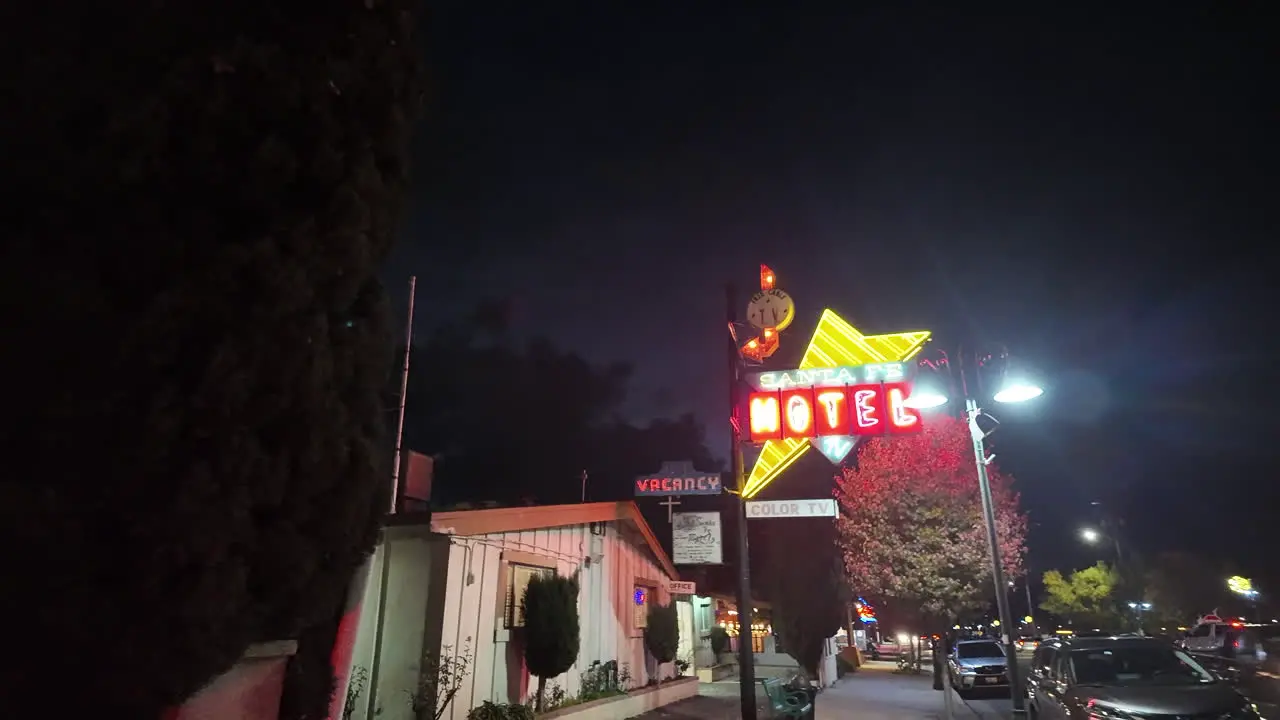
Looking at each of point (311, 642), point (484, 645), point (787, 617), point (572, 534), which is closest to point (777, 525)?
point (787, 617)

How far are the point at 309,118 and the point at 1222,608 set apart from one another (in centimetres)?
5540

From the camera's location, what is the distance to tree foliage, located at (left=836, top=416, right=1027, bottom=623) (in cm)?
2327

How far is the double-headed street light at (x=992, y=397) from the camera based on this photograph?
33.7 feet

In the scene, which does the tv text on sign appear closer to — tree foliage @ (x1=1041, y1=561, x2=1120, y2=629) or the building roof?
the building roof

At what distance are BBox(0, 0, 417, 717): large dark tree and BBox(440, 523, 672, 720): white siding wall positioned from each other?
6.36 m

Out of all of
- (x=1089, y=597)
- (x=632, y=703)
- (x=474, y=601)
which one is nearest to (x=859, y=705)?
(x=632, y=703)

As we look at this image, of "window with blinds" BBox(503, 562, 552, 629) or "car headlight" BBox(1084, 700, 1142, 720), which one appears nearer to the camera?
"car headlight" BBox(1084, 700, 1142, 720)

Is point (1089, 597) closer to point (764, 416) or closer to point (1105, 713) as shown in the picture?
point (1105, 713)

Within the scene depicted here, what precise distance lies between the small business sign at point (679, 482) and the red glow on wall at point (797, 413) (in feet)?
8.93

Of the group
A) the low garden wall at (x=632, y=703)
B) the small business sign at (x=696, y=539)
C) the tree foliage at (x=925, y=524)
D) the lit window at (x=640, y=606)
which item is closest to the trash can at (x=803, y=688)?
the small business sign at (x=696, y=539)

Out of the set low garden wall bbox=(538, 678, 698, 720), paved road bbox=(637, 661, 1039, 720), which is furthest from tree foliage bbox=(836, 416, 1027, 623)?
low garden wall bbox=(538, 678, 698, 720)

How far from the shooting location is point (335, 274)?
3.77 meters

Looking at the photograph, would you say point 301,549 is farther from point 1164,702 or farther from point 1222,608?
point 1222,608

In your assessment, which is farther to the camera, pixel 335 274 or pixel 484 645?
pixel 484 645
